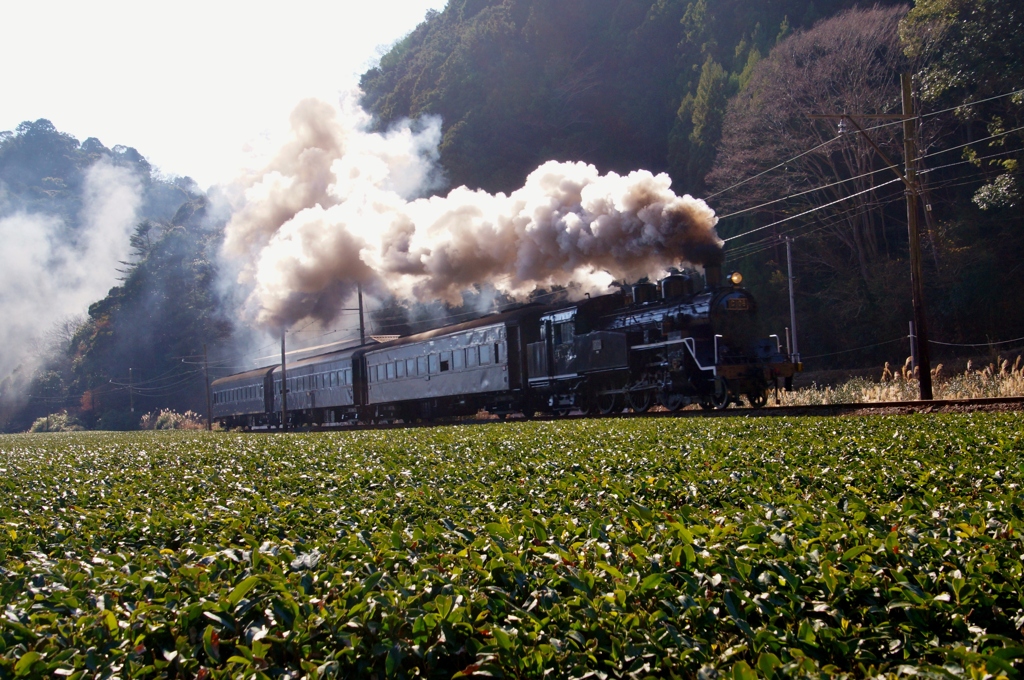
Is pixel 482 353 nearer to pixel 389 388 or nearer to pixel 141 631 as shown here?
pixel 389 388

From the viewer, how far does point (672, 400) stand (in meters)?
20.5

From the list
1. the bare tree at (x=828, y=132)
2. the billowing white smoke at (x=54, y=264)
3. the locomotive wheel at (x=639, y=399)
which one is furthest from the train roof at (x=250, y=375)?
the billowing white smoke at (x=54, y=264)

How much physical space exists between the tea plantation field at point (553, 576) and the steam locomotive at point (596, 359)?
34.7 feet

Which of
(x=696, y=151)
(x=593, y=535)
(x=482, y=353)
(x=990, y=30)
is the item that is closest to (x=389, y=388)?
(x=482, y=353)

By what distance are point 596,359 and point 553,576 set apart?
56.6 feet

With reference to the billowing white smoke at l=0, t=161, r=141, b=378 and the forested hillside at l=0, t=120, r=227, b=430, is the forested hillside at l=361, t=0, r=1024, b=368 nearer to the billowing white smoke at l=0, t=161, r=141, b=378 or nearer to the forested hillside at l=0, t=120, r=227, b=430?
the forested hillside at l=0, t=120, r=227, b=430

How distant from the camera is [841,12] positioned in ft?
128

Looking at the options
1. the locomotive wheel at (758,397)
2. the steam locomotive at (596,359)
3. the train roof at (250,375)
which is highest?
the train roof at (250,375)

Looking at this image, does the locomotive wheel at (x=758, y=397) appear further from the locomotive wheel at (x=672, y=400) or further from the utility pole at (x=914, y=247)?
the utility pole at (x=914, y=247)

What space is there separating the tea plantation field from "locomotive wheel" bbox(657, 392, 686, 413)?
37.2 ft

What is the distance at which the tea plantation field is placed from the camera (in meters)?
3.49

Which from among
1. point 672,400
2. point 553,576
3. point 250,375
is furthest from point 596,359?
point 250,375

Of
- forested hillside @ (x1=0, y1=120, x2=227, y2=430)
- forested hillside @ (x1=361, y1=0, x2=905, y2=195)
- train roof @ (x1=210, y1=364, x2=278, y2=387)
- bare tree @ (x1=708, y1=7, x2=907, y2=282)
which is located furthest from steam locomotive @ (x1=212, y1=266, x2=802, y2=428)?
forested hillside @ (x1=0, y1=120, x2=227, y2=430)

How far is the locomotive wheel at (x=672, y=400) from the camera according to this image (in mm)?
20344
